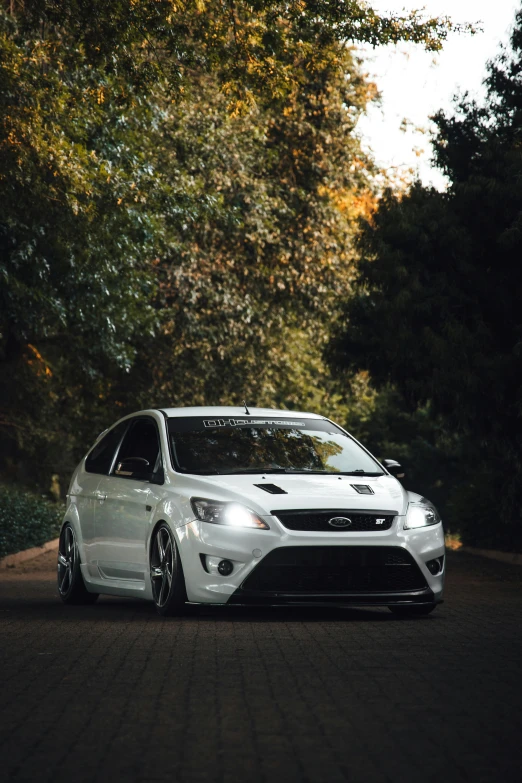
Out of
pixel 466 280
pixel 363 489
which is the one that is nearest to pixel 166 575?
pixel 363 489

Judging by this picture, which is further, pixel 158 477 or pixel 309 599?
pixel 158 477

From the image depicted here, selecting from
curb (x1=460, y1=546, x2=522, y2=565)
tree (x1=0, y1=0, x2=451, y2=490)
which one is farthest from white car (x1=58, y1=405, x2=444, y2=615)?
curb (x1=460, y1=546, x2=522, y2=565)

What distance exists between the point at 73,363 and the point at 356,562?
1965 centimetres

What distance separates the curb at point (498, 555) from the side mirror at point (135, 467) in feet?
35.2

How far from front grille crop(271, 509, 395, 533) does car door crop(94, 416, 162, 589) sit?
141 cm

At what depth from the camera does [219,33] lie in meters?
18.3

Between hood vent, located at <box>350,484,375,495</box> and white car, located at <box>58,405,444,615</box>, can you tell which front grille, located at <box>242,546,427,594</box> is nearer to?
white car, located at <box>58,405,444,615</box>

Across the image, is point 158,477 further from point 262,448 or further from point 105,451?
point 105,451

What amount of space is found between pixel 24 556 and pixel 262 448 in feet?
36.1

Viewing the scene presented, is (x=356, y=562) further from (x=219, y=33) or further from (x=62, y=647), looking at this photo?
(x=219, y=33)

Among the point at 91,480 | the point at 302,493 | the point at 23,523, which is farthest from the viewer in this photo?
the point at 23,523

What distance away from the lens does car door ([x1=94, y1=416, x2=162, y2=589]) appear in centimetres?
1201

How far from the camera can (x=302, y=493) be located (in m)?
11.3

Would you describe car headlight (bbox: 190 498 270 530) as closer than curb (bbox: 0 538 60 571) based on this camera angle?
Yes
